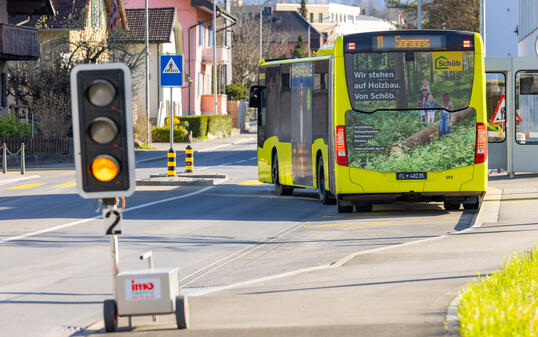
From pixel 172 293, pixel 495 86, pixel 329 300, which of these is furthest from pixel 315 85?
pixel 172 293

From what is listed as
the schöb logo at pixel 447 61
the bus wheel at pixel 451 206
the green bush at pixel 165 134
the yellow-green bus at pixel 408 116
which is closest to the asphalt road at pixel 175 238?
the bus wheel at pixel 451 206

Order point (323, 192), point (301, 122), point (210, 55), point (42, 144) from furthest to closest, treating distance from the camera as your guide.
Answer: point (210, 55) → point (42, 144) → point (301, 122) → point (323, 192)

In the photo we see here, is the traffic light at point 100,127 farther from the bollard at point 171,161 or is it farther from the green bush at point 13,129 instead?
the green bush at point 13,129

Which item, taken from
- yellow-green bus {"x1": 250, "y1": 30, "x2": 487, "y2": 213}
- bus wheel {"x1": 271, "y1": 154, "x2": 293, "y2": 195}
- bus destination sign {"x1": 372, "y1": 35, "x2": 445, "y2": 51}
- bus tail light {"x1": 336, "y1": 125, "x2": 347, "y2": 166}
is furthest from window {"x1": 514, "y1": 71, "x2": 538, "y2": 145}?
bus tail light {"x1": 336, "y1": 125, "x2": 347, "y2": 166}

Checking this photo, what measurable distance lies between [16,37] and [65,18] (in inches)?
452

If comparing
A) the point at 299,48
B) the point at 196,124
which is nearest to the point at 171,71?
the point at 196,124

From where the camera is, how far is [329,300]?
985 centimetres

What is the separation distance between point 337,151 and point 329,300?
9625 millimetres

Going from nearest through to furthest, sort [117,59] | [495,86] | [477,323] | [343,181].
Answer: [477,323], [343,181], [495,86], [117,59]

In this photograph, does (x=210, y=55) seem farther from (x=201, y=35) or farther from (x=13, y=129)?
(x=13, y=129)

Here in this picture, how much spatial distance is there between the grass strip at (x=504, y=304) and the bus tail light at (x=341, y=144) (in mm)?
8991

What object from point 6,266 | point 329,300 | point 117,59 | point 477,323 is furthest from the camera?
point 117,59

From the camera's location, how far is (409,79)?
64.1ft

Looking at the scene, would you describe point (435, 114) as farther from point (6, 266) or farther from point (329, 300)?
point (329, 300)
